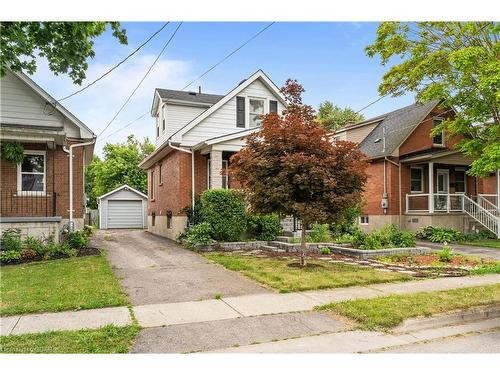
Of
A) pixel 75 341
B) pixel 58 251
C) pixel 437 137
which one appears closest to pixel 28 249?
pixel 58 251

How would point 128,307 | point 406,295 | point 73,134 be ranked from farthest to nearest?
point 73,134 → point 406,295 → point 128,307

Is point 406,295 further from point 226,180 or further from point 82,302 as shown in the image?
point 226,180

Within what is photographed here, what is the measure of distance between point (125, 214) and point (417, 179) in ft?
58.1

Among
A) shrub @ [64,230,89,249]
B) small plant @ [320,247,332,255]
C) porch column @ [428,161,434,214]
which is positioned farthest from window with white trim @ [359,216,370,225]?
shrub @ [64,230,89,249]

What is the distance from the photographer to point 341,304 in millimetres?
6035

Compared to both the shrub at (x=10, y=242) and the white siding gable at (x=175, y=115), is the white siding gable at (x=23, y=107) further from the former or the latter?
the white siding gable at (x=175, y=115)

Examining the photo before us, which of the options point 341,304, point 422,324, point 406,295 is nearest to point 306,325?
point 341,304

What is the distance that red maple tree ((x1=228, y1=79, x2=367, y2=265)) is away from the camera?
8844 millimetres

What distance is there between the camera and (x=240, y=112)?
16.9 m

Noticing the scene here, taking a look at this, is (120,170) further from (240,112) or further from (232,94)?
(232,94)

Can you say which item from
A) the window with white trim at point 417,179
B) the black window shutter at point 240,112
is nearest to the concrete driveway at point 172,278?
the black window shutter at point 240,112

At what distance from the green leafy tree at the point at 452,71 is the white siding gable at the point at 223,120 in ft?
15.4

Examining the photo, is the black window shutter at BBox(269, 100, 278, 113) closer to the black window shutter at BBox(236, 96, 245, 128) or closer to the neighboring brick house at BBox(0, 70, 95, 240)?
the black window shutter at BBox(236, 96, 245, 128)

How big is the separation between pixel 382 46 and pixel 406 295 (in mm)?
13431
